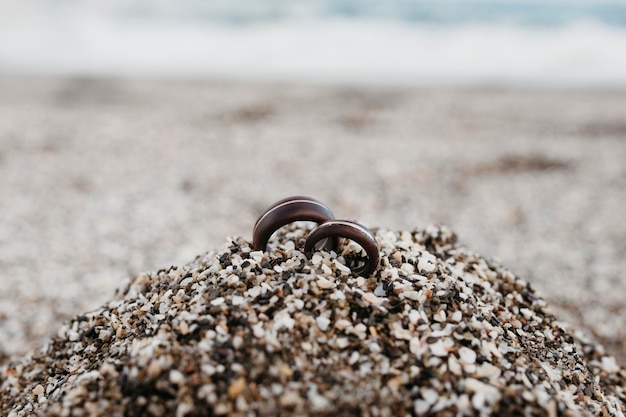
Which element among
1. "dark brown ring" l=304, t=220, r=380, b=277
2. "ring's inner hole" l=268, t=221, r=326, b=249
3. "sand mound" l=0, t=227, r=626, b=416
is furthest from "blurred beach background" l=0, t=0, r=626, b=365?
"dark brown ring" l=304, t=220, r=380, b=277

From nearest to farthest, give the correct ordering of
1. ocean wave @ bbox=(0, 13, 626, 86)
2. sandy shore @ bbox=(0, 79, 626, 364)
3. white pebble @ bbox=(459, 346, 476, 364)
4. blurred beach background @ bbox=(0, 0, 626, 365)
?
white pebble @ bbox=(459, 346, 476, 364) → sandy shore @ bbox=(0, 79, 626, 364) → blurred beach background @ bbox=(0, 0, 626, 365) → ocean wave @ bbox=(0, 13, 626, 86)

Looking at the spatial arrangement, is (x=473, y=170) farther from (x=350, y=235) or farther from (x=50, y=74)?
(x=50, y=74)

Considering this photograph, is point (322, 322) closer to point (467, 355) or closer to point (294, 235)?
point (467, 355)

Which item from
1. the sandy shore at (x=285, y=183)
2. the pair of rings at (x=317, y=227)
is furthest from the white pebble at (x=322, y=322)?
the sandy shore at (x=285, y=183)

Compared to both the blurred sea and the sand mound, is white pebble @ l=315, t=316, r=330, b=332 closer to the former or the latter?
the sand mound

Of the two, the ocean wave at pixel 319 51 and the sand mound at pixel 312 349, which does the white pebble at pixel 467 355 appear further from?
the ocean wave at pixel 319 51

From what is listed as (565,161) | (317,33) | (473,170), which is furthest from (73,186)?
(317,33)

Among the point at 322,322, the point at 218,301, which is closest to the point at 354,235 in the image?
the point at 322,322
